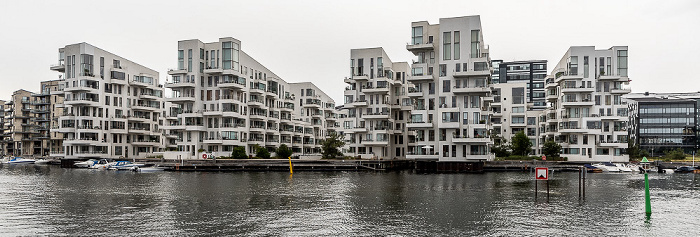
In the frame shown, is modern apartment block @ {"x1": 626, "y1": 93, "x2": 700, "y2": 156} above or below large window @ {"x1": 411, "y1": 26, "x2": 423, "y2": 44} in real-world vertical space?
below

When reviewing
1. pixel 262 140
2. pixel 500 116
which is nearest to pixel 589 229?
pixel 262 140

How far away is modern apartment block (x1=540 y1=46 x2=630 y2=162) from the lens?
366 ft

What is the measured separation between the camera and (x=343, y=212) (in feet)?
120

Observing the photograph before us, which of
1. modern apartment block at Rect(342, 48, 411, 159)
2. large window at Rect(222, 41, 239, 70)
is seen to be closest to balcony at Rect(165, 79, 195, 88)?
large window at Rect(222, 41, 239, 70)

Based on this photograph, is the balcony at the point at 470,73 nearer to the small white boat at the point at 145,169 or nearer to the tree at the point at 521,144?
the tree at the point at 521,144

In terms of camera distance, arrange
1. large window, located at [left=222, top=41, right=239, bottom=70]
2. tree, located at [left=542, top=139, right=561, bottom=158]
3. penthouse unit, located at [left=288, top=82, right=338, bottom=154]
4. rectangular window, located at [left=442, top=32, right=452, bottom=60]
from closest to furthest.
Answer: rectangular window, located at [left=442, top=32, right=452, bottom=60] < tree, located at [left=542, top=139, right=561, bottom=158] < large window, located at [left=222, top=41, right=239, bottom=70] < penthouse unit, located at [left=288, top=82, right=338, bottom=154]

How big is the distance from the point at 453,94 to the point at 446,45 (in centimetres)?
949

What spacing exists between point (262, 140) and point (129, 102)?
124 ft

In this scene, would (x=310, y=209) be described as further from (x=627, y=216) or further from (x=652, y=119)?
(x=652, y=119)

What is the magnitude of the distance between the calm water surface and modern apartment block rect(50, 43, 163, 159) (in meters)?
74.8

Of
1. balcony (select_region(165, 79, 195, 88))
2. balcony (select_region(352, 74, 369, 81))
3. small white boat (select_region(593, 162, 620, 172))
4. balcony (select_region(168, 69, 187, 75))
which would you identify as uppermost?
balcony (select_region(168, 69, 187, 75))

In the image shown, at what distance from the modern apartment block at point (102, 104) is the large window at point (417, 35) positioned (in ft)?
240

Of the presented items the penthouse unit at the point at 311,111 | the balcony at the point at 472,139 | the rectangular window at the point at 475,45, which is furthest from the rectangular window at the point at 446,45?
the penthouse unit at the point at 311,111

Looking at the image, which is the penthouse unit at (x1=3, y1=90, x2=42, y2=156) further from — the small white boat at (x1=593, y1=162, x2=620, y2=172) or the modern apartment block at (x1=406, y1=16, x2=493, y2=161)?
the small white boat at (x1=593, y1=162, x2=620, y2=172)
